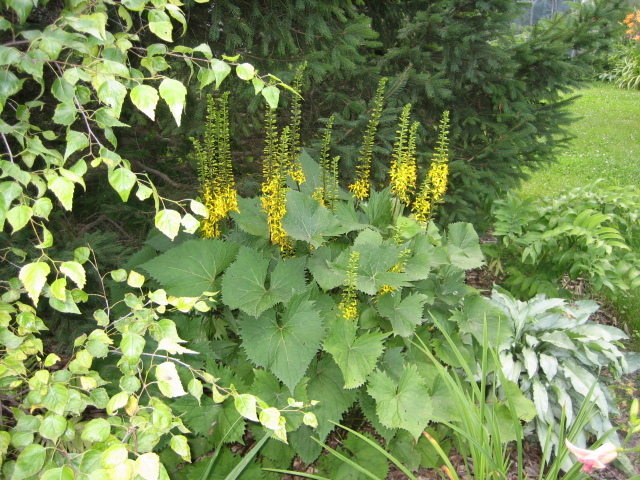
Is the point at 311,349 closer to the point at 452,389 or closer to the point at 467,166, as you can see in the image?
the point at 452,389

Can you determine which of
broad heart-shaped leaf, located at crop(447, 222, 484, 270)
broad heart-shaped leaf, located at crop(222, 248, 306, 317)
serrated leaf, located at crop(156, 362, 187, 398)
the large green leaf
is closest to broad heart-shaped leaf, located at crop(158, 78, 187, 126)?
serrated leaf, located at crop(156, 362, 187, 398)

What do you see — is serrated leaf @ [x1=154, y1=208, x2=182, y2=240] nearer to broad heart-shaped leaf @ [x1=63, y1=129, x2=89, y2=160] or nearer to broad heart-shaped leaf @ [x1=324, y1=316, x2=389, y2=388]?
broad heart-shaped leaf @ [x1=63, y1=129, x2=89, y2=160]

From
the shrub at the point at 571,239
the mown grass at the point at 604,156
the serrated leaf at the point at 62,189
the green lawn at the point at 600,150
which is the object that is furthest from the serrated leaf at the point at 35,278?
the green lawn at the point at 600,150

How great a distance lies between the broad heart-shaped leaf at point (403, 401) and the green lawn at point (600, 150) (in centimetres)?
328

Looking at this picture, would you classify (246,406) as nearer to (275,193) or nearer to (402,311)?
(402,311)

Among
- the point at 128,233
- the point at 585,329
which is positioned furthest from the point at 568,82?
the point at 128,233

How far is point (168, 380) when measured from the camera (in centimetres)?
118

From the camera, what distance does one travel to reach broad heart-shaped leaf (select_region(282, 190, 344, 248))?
2.16m

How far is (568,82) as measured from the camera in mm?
3381

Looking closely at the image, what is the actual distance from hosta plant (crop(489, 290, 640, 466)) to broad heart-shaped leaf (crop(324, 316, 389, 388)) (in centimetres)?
75

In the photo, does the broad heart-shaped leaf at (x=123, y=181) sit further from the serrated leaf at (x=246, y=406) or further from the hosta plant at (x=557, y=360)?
the hosta plant at (x=557, y=360)

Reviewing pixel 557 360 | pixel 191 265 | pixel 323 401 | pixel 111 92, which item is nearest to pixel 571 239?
pixel 557 360

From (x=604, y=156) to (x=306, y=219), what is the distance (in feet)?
23.0

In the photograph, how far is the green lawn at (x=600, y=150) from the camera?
6.31 metres
